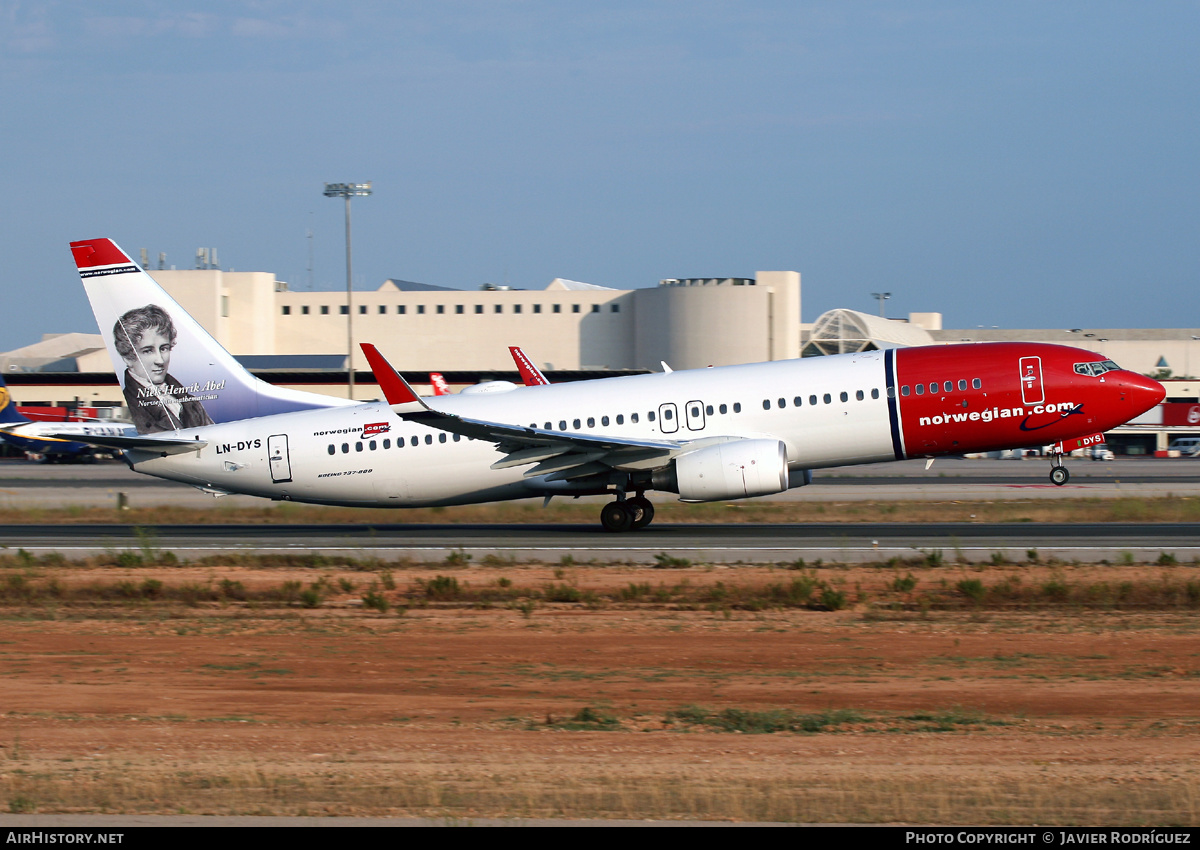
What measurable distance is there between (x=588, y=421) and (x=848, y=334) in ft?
269

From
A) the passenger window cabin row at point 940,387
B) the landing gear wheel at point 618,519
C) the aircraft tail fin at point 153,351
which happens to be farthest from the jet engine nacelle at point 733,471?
the aircraft tail fin at point 153,351

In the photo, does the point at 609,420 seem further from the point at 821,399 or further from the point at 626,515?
the point at 821,399

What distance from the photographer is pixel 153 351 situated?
29.0 m

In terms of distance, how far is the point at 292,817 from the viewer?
26.9 feet

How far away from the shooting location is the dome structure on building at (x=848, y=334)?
10256 centimetres

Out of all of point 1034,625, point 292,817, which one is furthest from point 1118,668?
point 292,817

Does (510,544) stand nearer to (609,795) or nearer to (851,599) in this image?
(851,599)

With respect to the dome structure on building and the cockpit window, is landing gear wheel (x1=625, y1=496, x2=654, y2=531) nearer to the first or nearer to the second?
→ the cockpit window

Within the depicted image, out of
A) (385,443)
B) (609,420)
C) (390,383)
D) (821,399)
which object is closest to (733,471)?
(821,399)

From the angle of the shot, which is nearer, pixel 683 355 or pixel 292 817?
pixel 292 817

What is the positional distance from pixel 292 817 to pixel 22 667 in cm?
840

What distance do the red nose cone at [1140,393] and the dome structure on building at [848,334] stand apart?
71627 mm

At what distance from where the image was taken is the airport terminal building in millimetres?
98250

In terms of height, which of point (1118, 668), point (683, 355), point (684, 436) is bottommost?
point (1118, 668)
